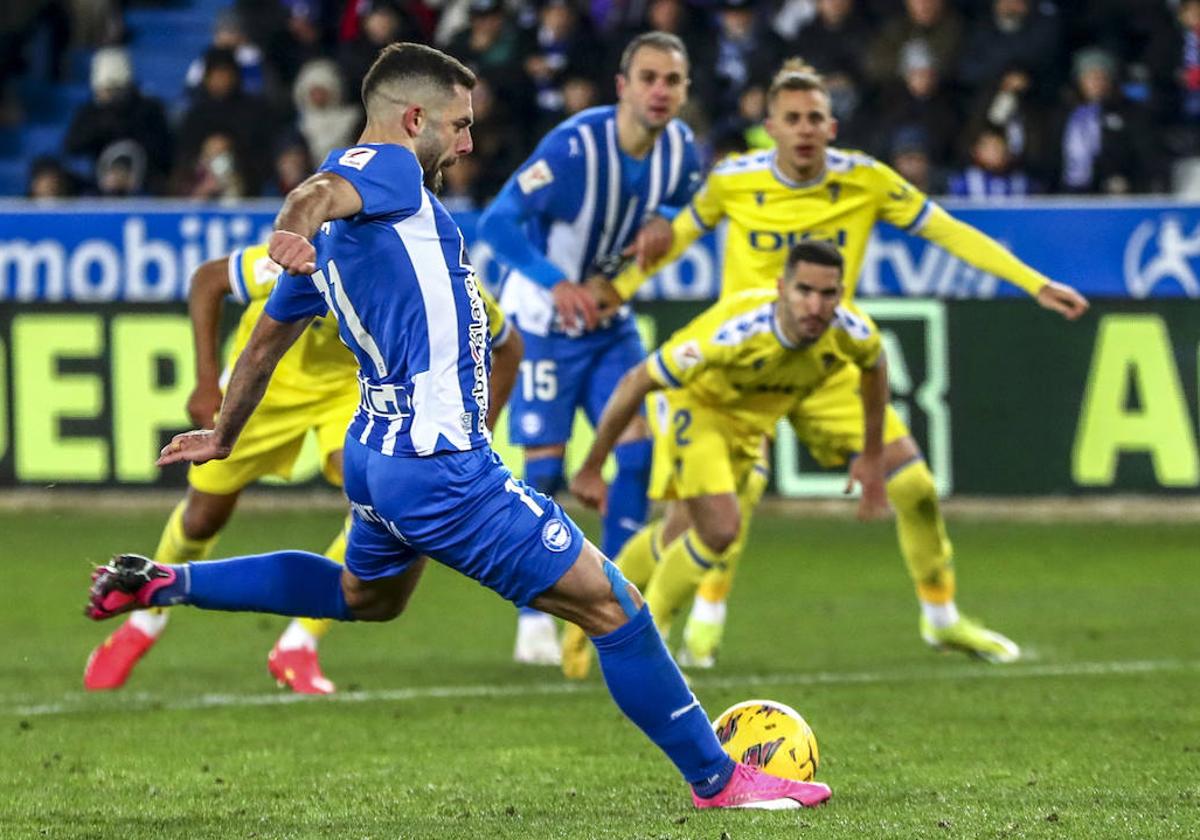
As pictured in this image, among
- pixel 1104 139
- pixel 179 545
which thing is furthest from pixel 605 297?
pixel 1104 139

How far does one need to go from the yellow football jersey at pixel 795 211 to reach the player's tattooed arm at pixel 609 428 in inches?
37.3

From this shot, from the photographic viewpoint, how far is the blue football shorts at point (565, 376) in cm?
1023

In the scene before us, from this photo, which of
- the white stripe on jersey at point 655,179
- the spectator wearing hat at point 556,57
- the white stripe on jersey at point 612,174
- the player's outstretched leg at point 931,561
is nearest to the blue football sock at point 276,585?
the player's outstretched leg at point 931,561

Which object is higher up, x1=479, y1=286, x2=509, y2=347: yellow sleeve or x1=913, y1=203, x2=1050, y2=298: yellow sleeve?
x1=913, y1=203, x2=1050, y2=298: yellow sleeve

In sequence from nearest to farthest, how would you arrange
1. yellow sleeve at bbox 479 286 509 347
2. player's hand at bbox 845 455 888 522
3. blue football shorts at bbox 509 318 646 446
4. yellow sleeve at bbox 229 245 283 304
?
yellow sleeve at bbox 479 286 509 347
yellow sleeve at bbox 229 245 283 304
player's hand at bbox 845 455 888 522
blue football shorts at bbox 509 318 646 446

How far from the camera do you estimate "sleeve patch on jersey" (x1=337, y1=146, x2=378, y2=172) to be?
18.4ft

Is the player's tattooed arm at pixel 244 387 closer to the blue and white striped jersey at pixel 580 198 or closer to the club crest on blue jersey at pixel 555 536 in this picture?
the club crest on blue jersey at pixel 555 536

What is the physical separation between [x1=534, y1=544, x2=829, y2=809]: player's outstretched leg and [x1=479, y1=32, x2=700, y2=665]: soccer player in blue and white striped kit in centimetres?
339

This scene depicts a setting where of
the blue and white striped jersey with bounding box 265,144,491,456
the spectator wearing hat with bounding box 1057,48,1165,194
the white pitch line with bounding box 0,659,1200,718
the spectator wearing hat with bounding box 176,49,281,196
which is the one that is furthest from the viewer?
the spectator wearing hat with bounding box 176,49,281,196

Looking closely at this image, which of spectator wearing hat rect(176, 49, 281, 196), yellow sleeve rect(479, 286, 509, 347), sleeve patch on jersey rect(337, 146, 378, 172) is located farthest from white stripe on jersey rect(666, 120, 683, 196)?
spectator wearing hat rect(176, 49, 281, 196)

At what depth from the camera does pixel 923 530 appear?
9680 millimetres

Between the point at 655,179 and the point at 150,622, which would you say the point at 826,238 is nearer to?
the point at 655,179

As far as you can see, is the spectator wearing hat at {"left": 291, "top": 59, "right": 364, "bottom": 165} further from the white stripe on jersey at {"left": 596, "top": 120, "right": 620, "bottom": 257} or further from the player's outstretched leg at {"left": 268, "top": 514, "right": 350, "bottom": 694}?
the player's outstretched leg at {"left": 268, "top": 514, "right": 350, "bottom": 694}

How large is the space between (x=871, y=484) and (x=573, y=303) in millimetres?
1360
